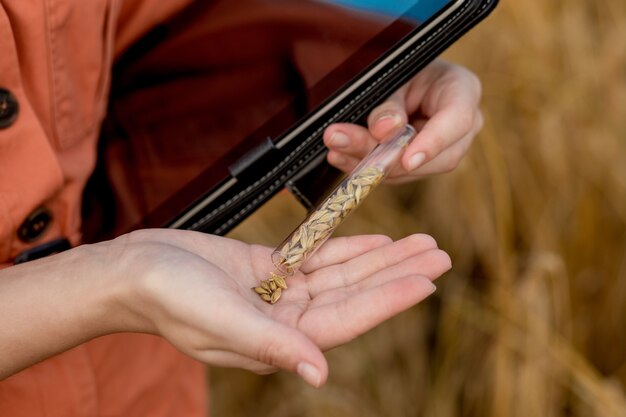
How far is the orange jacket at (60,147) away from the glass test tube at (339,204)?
264mm

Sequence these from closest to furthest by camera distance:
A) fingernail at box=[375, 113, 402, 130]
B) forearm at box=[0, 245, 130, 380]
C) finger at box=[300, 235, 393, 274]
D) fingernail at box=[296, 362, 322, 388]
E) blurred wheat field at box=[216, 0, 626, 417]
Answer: fingernail at box=[296, 362, 322, 388] < forearm at box=[0, 245, 130, 380] < finger at box=[300, 235, 393, 274] < fingernail at box=[375, 113, 402, 130] < blurred wheat field at box=[216, 0, 626, 417]

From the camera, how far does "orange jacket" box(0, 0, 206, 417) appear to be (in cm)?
81

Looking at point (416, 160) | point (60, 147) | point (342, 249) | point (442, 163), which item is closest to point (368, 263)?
point (342, 249)

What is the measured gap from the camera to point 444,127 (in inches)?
38.0

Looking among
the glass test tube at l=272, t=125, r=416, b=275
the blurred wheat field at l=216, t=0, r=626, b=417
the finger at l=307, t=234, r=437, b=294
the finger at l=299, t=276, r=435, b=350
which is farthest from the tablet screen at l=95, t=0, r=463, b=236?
the blurred wheat field at l=216, t=0, r=626, b=417

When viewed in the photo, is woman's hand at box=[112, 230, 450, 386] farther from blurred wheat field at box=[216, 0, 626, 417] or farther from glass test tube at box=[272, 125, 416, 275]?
blurred wheat field at box=[216, 0, 626, 417]

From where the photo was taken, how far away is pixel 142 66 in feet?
3.41

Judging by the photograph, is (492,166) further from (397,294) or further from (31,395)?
(31,395)

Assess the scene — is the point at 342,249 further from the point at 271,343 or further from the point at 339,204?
the point at 271,343

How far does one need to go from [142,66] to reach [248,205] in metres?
0.25

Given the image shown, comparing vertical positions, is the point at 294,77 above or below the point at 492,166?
above

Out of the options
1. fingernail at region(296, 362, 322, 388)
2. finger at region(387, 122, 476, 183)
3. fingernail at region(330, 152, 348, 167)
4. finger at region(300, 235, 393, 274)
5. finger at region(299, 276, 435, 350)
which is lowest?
finger at region(387, 122, 476, 183)

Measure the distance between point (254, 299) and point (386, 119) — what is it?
32 cm

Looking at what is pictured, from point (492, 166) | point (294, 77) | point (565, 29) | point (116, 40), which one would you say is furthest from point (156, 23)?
point (565, 29)
